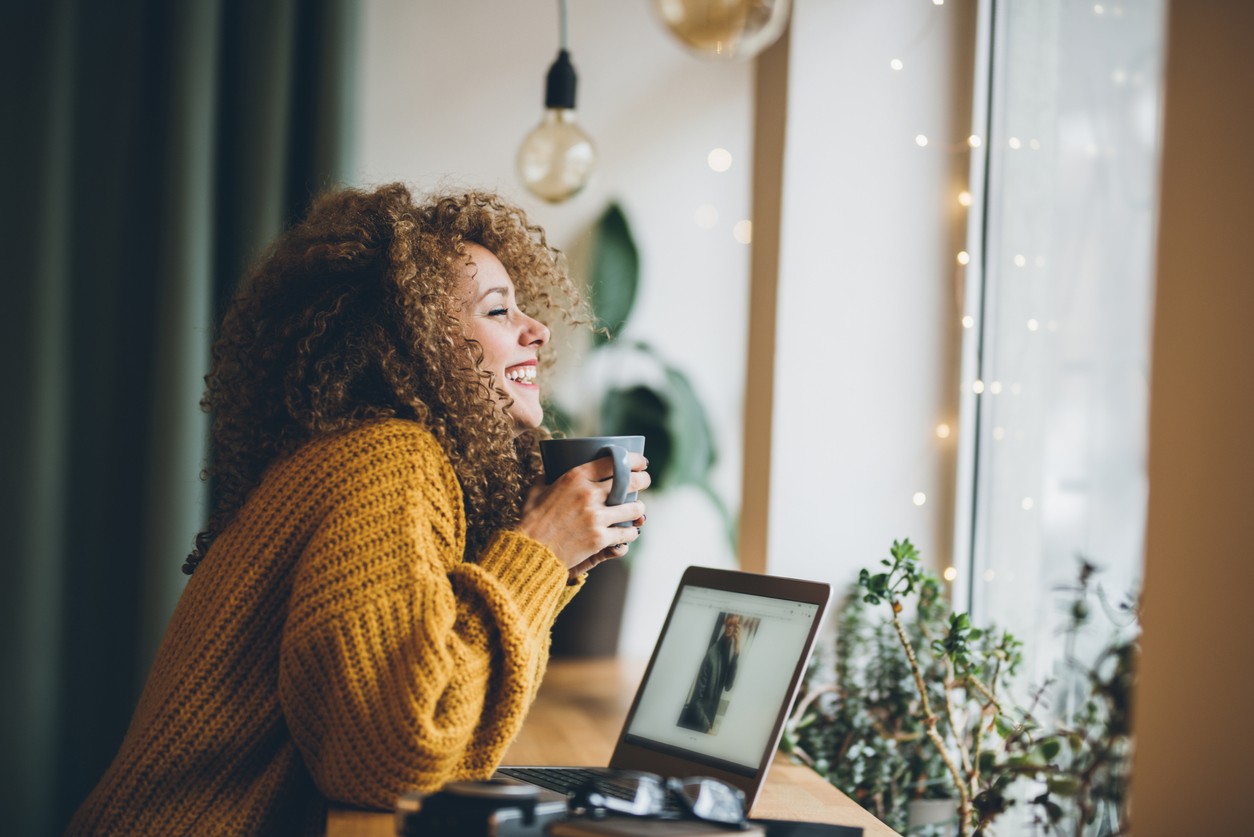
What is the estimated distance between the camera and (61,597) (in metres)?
1.74

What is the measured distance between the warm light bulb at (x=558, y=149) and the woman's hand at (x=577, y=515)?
0.77m

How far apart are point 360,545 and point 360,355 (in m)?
0.24

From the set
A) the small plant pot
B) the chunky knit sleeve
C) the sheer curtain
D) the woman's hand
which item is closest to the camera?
the chunky knit sleeve

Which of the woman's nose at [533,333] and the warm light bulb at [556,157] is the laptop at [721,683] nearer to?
the woman's nose at [533,333]

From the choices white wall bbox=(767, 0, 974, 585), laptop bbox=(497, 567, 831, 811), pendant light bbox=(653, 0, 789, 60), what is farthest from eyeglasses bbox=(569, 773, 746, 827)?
white wall bbox=(767, 0, 974, 585)

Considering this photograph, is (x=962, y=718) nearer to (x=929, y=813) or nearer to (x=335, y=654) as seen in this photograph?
(x=929, y=813)

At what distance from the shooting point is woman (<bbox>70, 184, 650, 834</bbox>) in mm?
838

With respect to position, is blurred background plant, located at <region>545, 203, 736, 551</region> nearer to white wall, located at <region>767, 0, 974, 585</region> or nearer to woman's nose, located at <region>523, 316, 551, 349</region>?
white wall, located at <region>767, 0, 974, 585</region>

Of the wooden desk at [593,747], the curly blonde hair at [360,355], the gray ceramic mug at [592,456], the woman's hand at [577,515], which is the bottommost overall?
the wooden desk at [593,747]

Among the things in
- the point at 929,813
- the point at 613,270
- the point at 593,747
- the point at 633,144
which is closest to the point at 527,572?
the point at 593,747

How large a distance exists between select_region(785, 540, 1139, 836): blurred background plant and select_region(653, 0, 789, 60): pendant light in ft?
1.95

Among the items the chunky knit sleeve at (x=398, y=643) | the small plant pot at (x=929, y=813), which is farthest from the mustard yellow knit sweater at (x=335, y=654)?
the small plant pot at (x=929, y=813)

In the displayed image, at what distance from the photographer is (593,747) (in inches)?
51.5

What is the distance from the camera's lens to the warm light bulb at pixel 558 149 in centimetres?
165
